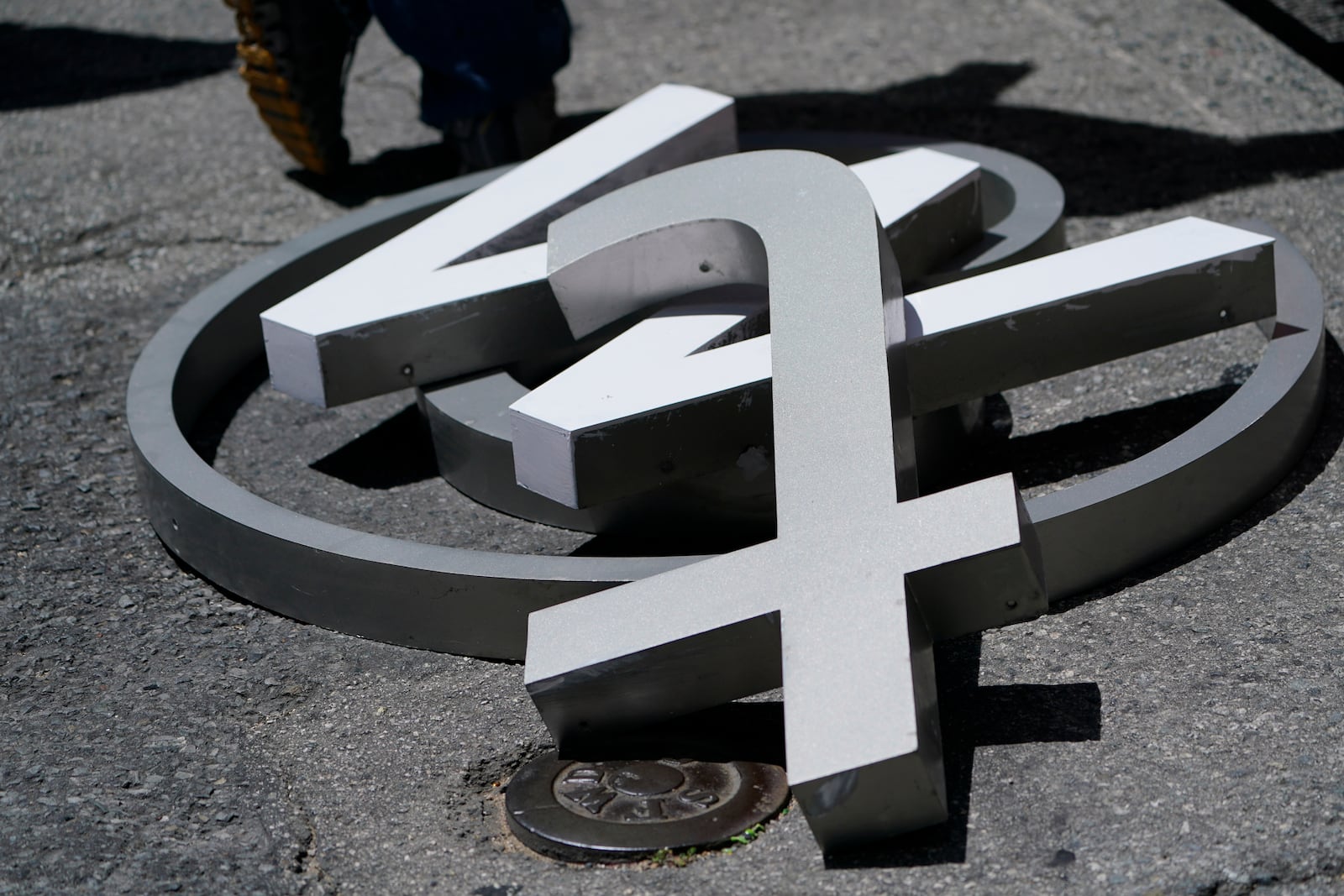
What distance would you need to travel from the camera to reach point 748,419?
2865mm

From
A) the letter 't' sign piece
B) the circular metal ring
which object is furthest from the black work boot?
the letter 't' sign piece

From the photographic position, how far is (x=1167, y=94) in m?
5.66

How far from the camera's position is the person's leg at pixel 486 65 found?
4.75m

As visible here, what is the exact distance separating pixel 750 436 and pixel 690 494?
237 millimetres

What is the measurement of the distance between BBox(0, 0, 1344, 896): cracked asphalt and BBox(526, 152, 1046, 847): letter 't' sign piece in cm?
24

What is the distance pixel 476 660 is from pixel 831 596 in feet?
3.08

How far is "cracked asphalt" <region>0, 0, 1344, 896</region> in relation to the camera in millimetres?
2309

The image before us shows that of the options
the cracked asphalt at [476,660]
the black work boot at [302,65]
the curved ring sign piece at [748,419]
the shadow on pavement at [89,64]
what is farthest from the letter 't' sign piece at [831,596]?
the shadow on pavement at [89,64]

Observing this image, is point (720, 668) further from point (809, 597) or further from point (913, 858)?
point (913, 858)

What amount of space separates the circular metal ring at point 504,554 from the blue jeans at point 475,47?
1814 mm

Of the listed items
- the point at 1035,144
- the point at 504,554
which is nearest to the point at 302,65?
the point at 1035,144

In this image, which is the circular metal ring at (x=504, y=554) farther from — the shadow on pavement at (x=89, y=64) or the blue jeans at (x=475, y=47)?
the shadow on pavement at (x=89, y=64)

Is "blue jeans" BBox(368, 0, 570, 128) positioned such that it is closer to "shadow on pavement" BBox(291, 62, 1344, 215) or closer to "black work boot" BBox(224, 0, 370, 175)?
"black work boot" BBox(224, 0, 370, 175)

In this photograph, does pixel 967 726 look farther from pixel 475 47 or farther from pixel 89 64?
pixel 89 64
